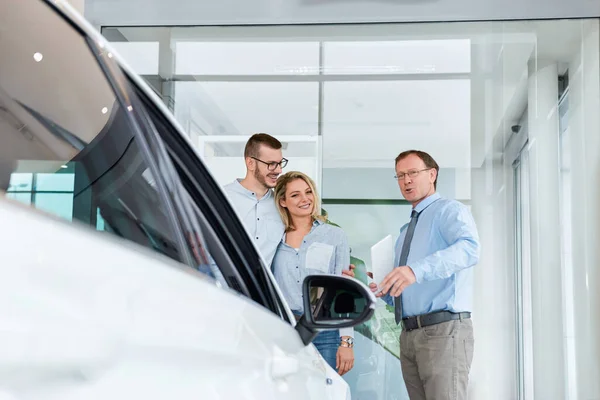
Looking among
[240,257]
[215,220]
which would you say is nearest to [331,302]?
[240,257]

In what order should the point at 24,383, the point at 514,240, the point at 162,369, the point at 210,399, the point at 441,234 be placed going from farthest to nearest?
1. the point at 514,240
2. the point at 441,234
3. the point at 210,399
4. the point at 162,369
5. the point at 24,383

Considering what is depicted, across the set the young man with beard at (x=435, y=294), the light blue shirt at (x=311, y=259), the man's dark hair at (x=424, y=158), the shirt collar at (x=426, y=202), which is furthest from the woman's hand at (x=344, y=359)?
the man's dark hair at (x=424, y=158)

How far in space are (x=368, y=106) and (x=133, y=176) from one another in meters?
4.68

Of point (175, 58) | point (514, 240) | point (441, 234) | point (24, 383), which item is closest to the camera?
point (24, 383)

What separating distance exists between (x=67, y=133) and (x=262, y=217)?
14.7ft

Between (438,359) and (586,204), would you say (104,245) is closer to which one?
(438,359)

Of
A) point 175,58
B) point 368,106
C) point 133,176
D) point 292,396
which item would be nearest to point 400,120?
point 368,106

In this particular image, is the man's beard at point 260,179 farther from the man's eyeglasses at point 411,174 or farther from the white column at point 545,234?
the white column at point 545,234

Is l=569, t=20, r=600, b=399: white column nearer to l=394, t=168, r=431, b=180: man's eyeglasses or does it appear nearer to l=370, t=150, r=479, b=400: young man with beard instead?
l=370, t=150, r=479, b=400: young man with beard

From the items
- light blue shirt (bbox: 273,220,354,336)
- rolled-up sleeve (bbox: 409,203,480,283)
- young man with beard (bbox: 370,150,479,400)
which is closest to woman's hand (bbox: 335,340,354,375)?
light blue shirt (bbox: 273,220,354,336)

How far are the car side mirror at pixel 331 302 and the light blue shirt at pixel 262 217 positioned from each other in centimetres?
350

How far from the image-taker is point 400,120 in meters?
5.55

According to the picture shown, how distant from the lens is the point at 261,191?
5.52 metres

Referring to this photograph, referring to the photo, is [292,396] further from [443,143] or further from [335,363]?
[443,143]
